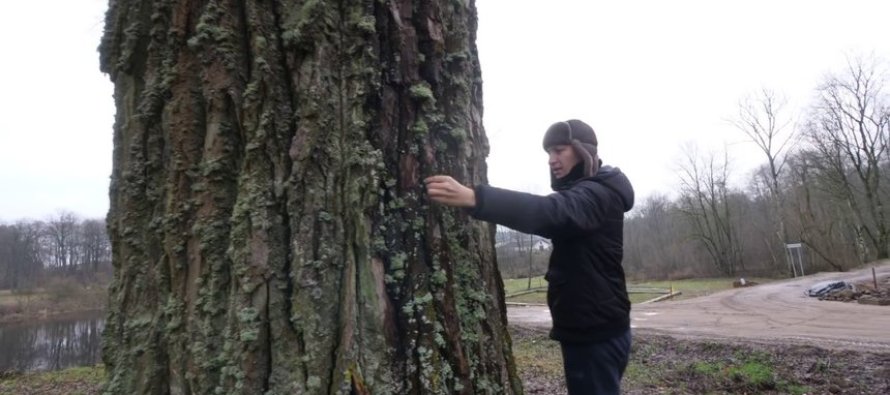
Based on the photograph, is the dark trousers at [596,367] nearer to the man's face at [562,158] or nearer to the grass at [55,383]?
the man's face at [562,158]

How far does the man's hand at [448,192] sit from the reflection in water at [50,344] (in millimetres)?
14086

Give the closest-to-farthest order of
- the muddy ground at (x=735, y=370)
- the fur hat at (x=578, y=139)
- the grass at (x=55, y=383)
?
the fur hat at (x=578, y=139) < the muddy ground at (x=735, y=370) < the grass at (x=55, y=383)

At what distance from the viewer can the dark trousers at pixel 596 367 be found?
235 centimetres

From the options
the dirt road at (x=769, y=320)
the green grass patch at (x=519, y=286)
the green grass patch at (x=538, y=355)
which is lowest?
the green grass patch at (x=519, y=286)

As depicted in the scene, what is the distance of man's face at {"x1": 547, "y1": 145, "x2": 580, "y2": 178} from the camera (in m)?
2.55

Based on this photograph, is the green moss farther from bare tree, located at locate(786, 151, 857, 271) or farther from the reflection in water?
bare tree, located at locate(786, 151, 857, 271)

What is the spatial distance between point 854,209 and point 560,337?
41.0 m

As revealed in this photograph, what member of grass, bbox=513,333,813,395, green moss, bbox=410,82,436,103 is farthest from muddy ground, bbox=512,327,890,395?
green moss, bbox=410,82,436,103

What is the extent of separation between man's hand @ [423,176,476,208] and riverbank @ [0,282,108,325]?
43.4 m

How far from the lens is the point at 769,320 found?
13039 millimetres

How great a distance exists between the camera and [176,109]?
1681 mm

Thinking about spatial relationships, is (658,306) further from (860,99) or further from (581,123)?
(860,99)

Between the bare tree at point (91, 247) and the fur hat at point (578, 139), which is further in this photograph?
the bare tree at point (91, 247)

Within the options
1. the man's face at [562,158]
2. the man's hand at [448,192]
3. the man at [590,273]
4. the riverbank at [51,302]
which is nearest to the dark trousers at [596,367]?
the man at [590,273]
